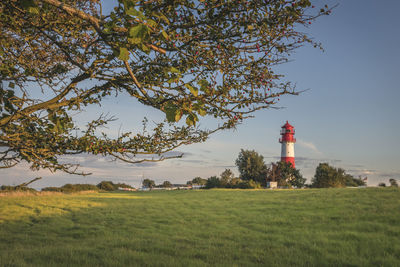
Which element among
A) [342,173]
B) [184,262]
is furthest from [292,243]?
[342,173]

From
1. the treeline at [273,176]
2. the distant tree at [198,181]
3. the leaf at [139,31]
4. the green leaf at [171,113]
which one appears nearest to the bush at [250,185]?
the treeline at [273,176]

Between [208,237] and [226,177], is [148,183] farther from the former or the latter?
[208,237]

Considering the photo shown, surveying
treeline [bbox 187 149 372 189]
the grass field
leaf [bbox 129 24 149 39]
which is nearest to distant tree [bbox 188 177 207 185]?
treeline [bbox 187 149 372 189]

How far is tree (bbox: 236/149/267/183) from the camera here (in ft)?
220

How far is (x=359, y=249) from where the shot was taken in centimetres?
1045

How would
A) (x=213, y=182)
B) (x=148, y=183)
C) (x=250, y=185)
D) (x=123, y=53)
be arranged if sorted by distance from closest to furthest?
(x=123, y=53)
(x=250, y=185)
(x=213, y=182)
(x=148, y=183)

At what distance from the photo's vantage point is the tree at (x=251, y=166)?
67181 millimetres

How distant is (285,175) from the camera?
206 ft

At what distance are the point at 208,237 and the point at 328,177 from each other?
170 ft

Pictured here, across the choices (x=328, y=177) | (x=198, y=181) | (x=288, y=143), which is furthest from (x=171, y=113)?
(x=198, y=181)

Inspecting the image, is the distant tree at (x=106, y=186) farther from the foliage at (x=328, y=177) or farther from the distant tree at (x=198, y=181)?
the foliage at (x=328, y=177)

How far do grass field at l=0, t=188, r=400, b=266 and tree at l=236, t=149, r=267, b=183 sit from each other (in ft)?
149

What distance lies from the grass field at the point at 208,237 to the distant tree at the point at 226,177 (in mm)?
42491

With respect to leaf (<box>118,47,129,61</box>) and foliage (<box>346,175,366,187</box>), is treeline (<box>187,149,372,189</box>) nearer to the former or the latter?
foliage (<box>346,175,366,187</box>)
